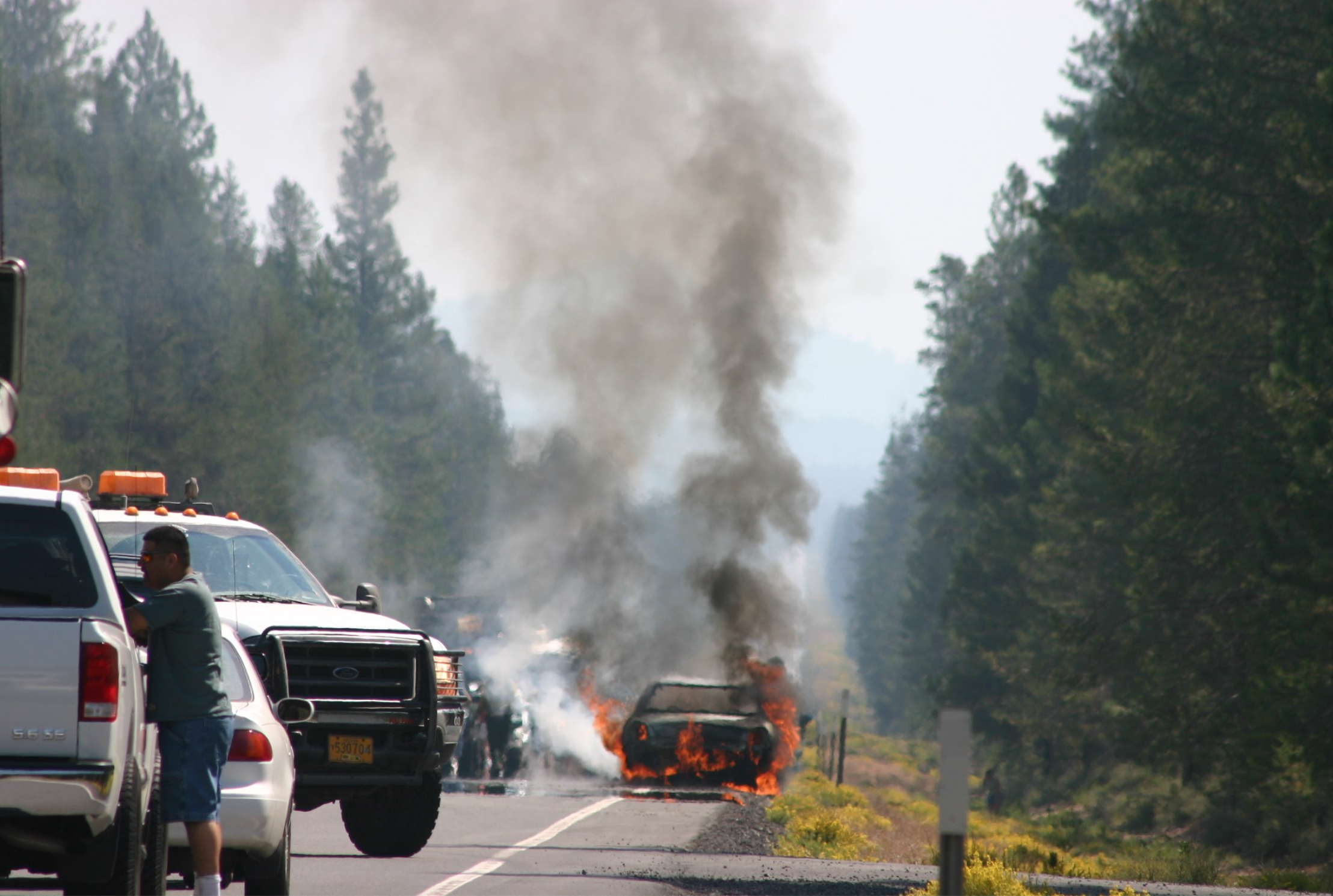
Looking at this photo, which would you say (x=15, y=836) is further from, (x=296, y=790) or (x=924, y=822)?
(x=924, y=822)

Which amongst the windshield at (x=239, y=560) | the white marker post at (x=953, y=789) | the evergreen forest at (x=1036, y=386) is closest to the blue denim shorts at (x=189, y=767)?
the white marker post at (x=953, y=789)

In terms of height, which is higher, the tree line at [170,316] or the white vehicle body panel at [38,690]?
the tree line at [170,316]

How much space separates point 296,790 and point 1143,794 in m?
27.5

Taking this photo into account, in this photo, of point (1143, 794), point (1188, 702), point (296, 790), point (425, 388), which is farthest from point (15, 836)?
point (425, 388)

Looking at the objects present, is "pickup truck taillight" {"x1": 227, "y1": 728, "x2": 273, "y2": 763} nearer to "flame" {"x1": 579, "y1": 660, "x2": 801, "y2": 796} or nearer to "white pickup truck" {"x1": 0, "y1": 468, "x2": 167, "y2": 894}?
"white pickup truck" {"x1": 0, "y1": 468, "x2": 167, "y2": 894}

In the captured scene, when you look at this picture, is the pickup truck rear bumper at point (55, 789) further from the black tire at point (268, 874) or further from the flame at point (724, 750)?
the flame at point (724, 750)

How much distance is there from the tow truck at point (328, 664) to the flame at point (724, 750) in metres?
10.5

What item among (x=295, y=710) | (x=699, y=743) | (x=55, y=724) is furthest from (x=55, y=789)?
(x=699, y=743)

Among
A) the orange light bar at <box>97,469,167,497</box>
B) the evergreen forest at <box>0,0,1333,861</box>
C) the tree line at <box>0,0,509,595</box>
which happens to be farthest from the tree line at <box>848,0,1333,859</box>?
the tree line at <box>0,0,509,595</box>

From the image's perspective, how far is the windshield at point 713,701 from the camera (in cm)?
2441

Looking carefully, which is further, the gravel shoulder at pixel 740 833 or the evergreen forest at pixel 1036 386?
the evergreen forest at pixel 1036 386

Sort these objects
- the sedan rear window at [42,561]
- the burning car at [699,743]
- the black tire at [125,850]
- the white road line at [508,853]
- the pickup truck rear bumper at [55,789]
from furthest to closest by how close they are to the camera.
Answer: the burning car at [699,743] → the white road line at [508,853] → the black tire at [125,850] → the sedan rear window at [42,561] → the pickup truck rear bumper at [55,789]

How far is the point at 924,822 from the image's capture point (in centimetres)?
3148

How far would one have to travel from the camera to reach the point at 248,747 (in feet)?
30.8
